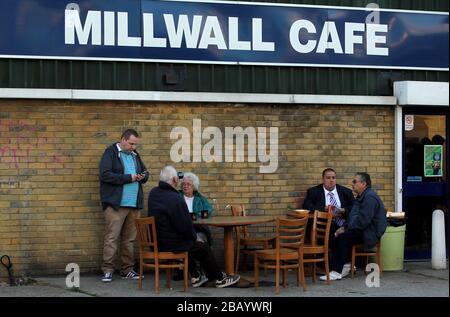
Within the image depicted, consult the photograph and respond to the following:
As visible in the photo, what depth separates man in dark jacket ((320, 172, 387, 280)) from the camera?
1130cm

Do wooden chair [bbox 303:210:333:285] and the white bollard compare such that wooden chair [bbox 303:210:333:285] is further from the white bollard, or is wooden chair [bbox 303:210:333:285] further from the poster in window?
the poster in window

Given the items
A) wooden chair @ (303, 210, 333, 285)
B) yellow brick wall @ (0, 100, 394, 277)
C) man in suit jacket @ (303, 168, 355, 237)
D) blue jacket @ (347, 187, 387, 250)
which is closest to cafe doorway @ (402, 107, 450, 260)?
yellow brick wall @ (0, 100, 394, 277)

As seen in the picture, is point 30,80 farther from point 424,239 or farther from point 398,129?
point 424,239

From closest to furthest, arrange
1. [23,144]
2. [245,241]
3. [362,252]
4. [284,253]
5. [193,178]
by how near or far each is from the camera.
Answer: [284,253] → [23,144] → [193,178] → [362,252] → [245,241]

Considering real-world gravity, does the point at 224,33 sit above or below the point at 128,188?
above

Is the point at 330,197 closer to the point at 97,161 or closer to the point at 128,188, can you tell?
the point at 128,188

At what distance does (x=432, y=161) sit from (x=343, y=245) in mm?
2736

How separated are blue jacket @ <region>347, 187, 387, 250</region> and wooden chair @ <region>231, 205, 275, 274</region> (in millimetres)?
1208

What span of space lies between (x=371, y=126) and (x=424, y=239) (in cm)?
198

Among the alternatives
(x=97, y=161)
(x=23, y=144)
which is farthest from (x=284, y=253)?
(x=23, y=144)

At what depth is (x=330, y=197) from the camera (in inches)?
480
